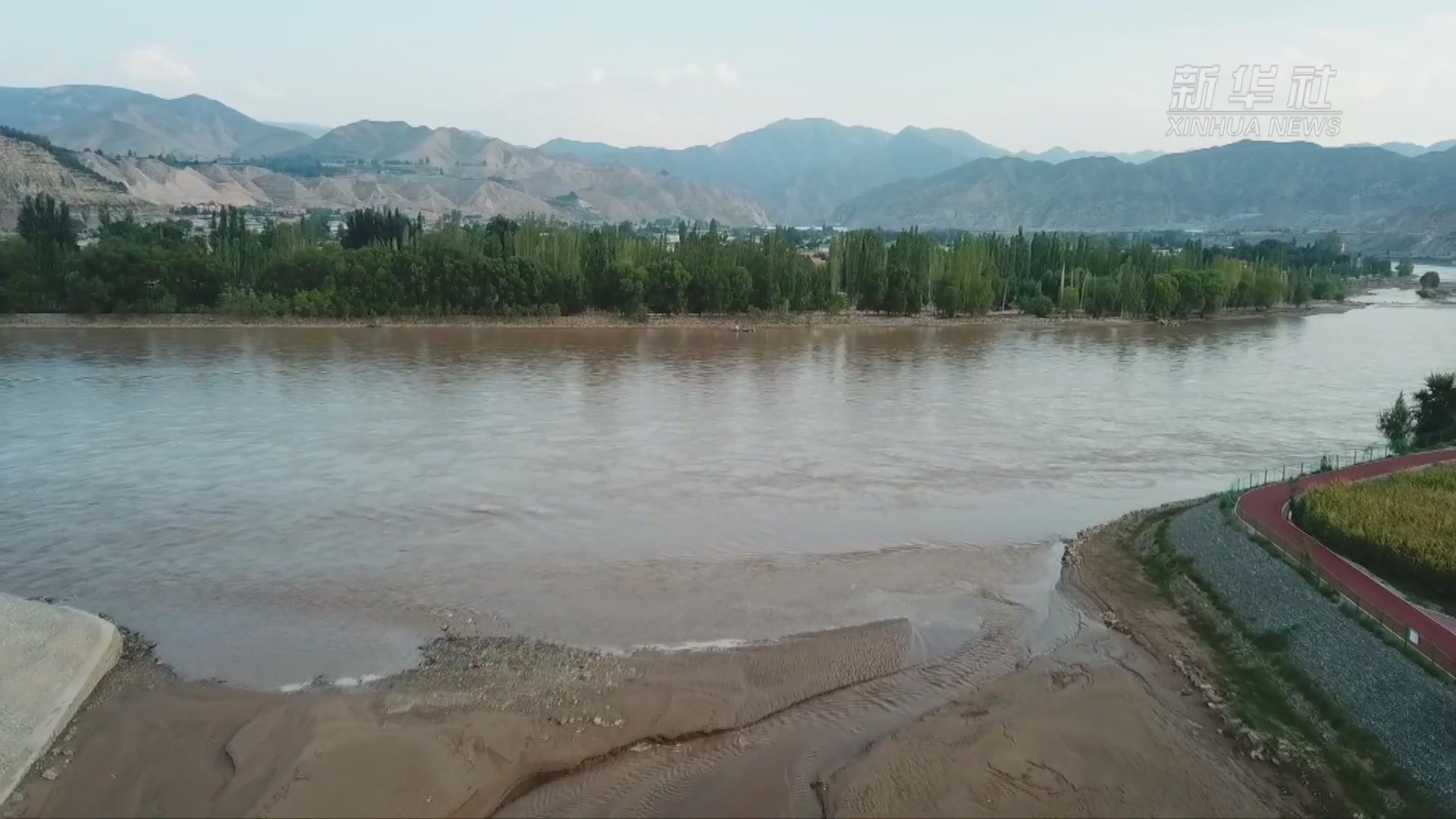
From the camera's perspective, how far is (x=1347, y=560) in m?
11.1

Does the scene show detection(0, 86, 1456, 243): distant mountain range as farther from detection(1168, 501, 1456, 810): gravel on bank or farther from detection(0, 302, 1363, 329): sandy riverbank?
detection(1168, 501, 1456, 810): gravel on bank

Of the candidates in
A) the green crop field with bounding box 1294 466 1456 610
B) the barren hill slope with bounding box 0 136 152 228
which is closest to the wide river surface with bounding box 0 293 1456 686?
the green crop field with bounding box 1294 466 1456 610

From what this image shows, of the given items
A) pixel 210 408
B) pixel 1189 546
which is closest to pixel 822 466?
pixel 1189 546

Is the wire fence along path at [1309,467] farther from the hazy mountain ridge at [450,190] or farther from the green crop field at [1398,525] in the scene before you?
the hazy mountain ridge at [450,190]

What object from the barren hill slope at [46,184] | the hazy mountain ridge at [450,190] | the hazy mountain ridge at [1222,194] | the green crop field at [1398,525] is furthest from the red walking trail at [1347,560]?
the hazy mountain ridge at [1222,194]

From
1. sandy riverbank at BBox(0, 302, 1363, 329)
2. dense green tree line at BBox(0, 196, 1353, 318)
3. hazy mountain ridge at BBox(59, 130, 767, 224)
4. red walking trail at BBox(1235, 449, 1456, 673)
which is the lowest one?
red walking trail at BBox(1235, 449, 1456, 673)

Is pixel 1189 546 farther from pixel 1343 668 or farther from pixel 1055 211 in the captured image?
pixel 1055 211

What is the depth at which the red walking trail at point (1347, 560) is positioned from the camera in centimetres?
912

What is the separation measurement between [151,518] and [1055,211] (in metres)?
180

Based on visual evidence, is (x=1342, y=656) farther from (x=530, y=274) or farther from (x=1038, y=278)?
(x=1038, y=278)

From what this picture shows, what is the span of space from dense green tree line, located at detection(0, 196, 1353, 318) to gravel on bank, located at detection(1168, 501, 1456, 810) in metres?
29.9

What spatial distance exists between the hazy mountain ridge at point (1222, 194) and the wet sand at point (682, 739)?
421 ft

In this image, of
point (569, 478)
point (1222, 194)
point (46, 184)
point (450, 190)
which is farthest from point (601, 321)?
point (1222, 194)

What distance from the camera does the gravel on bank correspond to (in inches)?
307
